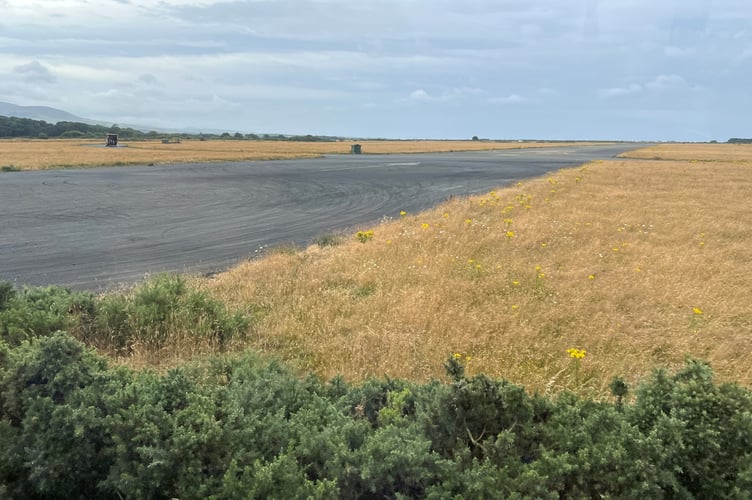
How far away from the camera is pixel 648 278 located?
8664mm

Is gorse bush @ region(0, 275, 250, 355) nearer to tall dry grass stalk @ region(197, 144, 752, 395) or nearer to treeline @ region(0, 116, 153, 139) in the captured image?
tall dry grass stalk @ region(197, 144, 752, 395)

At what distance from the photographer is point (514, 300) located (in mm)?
7500

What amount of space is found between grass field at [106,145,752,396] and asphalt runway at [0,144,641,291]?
8.80 ft

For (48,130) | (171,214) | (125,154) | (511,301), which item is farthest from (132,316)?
(48,130)

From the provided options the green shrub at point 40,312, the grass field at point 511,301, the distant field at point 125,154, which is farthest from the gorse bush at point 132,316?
the distant field at point 125,154

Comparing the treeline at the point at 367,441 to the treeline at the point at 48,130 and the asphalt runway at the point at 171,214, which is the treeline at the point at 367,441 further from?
the treeline at the point at 48,130

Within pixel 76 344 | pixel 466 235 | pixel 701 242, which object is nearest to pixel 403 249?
pixel 466 235

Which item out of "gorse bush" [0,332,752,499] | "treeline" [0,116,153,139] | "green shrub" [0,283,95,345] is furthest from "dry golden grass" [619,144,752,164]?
"treeline" [0,116,153,139]

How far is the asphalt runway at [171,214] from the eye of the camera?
11359mm

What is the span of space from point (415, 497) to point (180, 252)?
1077cm

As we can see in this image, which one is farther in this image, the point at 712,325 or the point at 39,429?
the point at 712,325

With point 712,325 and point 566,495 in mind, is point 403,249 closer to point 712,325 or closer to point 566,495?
point 712,325

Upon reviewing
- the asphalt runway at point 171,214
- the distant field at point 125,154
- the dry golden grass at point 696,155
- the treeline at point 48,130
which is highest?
the treeline at point 48,130

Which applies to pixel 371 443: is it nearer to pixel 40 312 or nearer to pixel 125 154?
pixel 40 312
